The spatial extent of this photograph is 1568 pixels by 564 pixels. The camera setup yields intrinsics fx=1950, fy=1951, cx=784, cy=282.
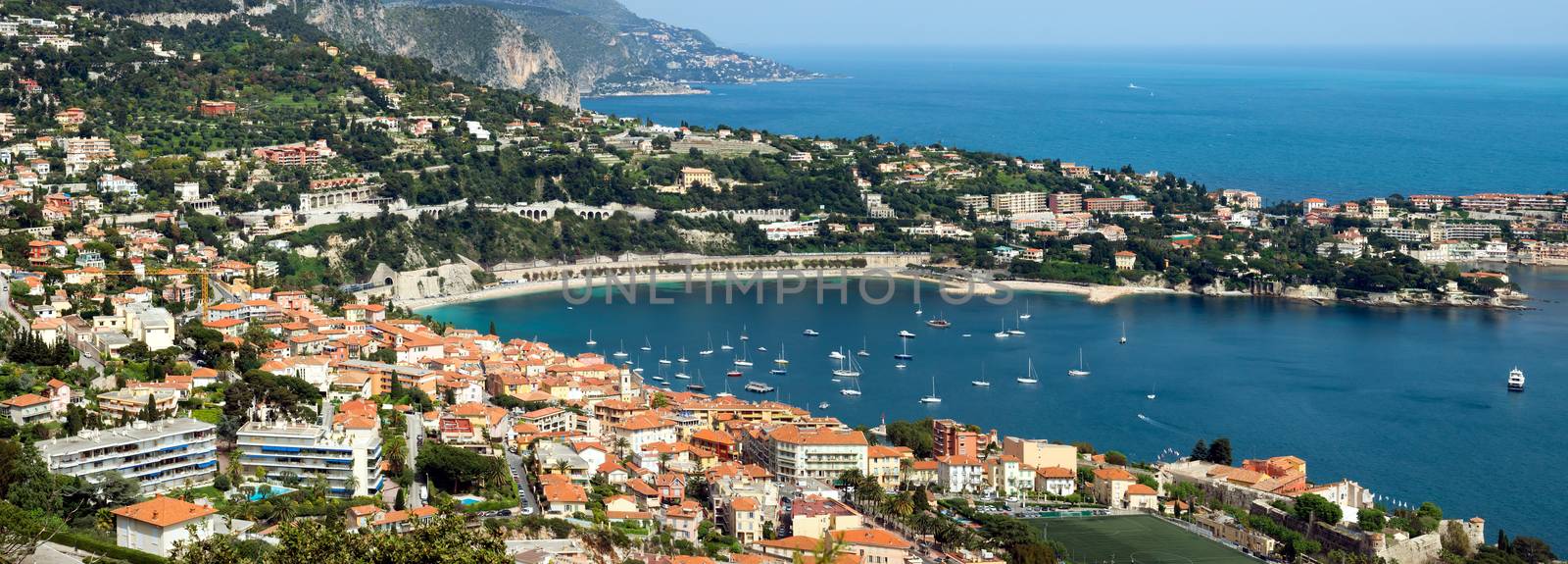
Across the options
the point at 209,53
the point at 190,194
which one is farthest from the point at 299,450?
the point at 209,53

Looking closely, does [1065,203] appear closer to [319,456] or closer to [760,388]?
[760,388]

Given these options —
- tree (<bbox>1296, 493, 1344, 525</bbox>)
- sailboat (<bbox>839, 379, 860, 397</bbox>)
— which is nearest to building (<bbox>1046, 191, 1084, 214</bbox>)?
sailboat (<bbox>839, 379, 860, 397</bbox>)

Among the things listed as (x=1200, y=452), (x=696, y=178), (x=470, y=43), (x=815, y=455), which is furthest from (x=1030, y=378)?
(x=470, y=43)

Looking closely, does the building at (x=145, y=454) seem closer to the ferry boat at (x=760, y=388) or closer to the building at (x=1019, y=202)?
the ferry boat at (x=760, y=388)

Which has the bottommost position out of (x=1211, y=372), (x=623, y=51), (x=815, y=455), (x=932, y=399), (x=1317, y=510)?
(x=623, y=51)

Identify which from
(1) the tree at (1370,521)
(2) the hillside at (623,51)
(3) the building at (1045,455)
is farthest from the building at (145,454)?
(2) the hillside at (623,51)

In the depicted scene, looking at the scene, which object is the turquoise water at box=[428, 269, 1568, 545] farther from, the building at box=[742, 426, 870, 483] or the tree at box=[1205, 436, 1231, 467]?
the building at box=[742, 426, 870, 483]
